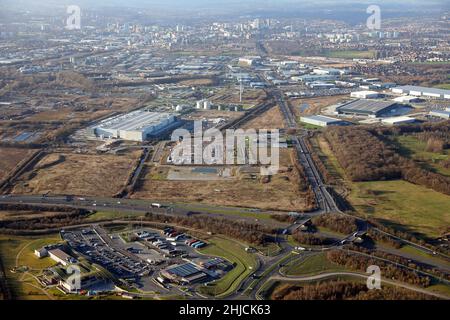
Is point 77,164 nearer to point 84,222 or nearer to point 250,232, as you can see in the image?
point 84,222

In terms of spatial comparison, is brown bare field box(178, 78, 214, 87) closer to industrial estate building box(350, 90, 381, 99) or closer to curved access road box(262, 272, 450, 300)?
industrial estate building box(350, 90, 381, 99)

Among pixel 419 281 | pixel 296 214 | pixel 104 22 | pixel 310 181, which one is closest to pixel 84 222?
pixel 296 214

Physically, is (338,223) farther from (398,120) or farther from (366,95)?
(366,95)

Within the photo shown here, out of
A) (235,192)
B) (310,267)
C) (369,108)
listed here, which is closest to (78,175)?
(235,192)

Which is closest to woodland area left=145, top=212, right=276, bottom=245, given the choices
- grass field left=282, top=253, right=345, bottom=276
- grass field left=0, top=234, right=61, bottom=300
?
grass field left=282, top=253, right=345, bottom=276

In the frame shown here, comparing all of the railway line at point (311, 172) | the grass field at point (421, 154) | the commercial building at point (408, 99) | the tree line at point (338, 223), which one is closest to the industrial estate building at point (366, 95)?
the commercial building at point (408, 99)
